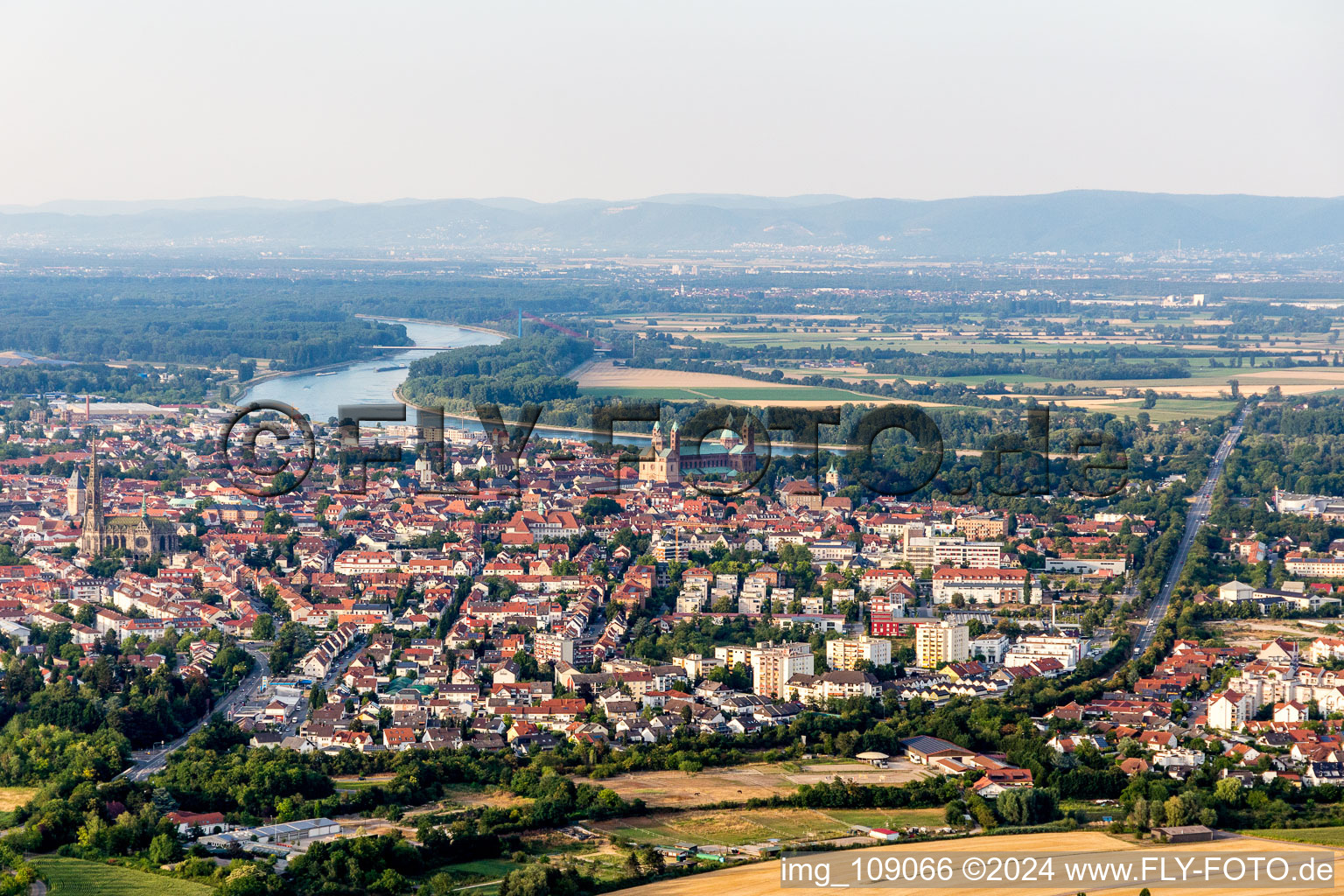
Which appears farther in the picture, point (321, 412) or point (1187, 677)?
point (321, 412)

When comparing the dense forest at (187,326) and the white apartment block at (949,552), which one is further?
the dense forest at (187,326)

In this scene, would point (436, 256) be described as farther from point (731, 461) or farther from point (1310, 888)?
point (1310, 888)

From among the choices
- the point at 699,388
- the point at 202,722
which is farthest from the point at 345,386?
the point at 202,722

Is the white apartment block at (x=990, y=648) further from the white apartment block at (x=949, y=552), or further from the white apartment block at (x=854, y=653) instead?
the white apartment block at (x=949, y=552)

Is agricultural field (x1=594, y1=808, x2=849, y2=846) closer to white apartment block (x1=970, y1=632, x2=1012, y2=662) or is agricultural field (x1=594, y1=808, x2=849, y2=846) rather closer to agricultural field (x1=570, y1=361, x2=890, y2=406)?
white apartment block (x1=970, y1=632, x2=1012, y2=662)

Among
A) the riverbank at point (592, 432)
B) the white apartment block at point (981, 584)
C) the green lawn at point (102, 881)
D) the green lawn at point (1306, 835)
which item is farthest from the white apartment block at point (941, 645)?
the riverbank at point (592, 432)

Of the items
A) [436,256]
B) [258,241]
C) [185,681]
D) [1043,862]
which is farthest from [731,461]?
[258,241]

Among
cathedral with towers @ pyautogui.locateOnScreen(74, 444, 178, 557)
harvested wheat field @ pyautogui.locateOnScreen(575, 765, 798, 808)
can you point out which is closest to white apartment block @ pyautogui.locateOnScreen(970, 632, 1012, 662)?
harvested wheat field @ pyautogui.locateOnScreen(575, 765, 798, 808)
